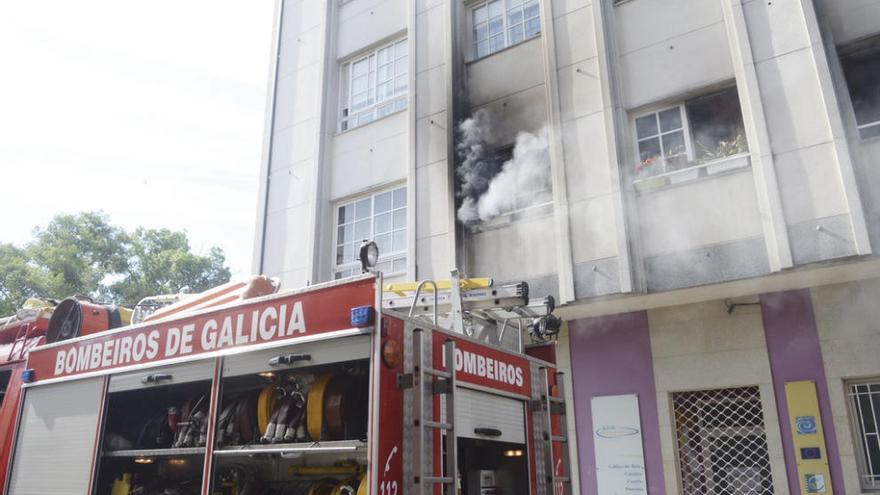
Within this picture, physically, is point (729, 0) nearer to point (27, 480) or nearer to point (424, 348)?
point (424, 348)

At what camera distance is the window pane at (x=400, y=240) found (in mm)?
11531

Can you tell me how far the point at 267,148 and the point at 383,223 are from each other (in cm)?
370

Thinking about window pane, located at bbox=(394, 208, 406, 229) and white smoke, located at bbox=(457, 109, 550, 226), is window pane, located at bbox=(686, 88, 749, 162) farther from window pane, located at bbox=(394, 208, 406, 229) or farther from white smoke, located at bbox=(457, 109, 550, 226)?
window pane, located at bbox=(394, 208, 406, 229)

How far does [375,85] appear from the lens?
13023 mm

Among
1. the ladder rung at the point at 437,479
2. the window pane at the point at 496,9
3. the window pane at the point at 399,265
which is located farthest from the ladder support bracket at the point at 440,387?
the window pane at the point at 496,9

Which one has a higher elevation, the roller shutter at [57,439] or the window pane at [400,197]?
the window pane at [400,197]

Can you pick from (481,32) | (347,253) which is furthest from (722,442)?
(481,32)

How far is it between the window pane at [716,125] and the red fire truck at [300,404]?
4169 millimetres

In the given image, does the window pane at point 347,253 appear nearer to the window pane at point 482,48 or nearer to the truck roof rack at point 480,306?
the window pane at point 482,48

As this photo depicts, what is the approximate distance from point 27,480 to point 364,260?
362 centimetres

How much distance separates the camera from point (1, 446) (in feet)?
20.5

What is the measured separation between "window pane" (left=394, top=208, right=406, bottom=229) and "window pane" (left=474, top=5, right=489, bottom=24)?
3.63 metres

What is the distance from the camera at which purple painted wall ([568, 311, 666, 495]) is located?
28.2ft

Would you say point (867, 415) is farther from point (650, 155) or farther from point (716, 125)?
point (650, 155)
